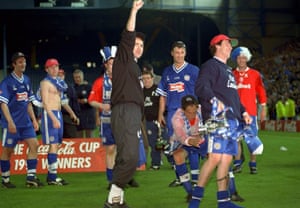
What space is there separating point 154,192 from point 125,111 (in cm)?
284

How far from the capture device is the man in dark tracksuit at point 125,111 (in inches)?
303

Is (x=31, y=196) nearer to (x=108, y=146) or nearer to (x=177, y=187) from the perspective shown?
(x=108, y=146)

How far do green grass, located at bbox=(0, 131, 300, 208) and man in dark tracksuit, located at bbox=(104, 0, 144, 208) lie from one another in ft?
4.30

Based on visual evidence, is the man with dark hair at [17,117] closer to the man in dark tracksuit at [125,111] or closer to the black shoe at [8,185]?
the black shoe at [8,185]

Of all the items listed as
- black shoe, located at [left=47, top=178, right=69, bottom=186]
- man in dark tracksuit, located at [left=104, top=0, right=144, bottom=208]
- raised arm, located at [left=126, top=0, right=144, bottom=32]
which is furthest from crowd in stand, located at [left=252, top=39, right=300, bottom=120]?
raised arm, located at [left=126, top=0, right=144, bottom=32]

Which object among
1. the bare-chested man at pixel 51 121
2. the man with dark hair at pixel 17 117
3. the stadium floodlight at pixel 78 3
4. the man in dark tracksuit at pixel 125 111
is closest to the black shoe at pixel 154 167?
the bare-chested man at pixel 51 121

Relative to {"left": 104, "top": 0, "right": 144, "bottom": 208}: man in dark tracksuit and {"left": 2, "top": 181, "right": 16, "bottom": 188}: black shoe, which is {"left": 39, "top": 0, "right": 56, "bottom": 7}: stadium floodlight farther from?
{"left": 104, "top": 0, "right": 144, "bottom": 208}: man in dark tracksuit

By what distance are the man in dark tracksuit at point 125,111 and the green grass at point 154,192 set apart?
131 cm

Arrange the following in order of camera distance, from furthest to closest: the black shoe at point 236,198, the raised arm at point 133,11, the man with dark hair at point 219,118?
1. the black shoe at point 236,198
2. the man with dark hair at point 219,118
3. the raised arm at point 133,11

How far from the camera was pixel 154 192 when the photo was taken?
33.8 feet

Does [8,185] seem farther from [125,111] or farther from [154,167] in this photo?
[125,111]

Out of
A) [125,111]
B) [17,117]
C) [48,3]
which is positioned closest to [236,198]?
[125,111]

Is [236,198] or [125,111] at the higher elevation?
[125,111]

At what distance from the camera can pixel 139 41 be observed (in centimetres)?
845
